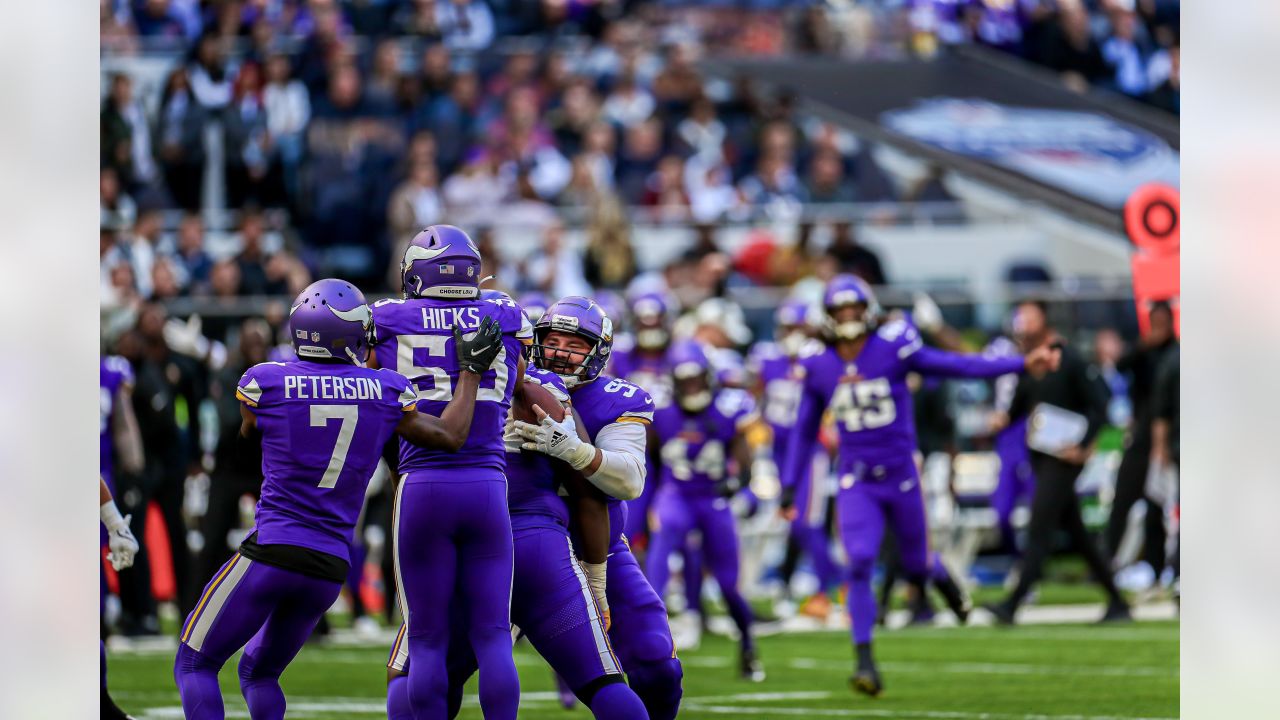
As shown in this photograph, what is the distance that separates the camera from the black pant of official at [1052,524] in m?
13.7

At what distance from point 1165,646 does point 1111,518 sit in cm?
239

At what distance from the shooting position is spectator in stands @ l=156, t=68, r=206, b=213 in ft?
60.5

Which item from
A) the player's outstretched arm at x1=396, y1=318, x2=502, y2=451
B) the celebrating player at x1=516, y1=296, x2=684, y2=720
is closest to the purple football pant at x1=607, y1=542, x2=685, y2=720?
the celebrating player at x1=516, y1=296, x2=684, y2=720

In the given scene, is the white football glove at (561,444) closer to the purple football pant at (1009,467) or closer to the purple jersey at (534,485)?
the purple jersey at (534,485)

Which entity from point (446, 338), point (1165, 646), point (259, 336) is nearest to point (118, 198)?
point (259, 336)

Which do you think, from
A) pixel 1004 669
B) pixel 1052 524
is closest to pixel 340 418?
pixel 1004 669

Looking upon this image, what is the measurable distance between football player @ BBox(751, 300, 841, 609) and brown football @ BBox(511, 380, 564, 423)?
7799mm

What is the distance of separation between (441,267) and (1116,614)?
8.45 metres

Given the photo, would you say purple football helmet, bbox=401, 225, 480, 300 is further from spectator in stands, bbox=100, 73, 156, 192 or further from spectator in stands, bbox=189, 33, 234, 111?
spectator in stands, bbox=189, 33, 234, 111

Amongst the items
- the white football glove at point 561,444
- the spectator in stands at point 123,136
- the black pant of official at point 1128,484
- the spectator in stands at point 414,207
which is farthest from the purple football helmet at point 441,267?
the spectator in stands at point 123,136

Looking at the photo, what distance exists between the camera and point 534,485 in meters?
6.60

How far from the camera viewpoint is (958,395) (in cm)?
1709

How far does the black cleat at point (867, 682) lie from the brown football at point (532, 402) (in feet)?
12.3

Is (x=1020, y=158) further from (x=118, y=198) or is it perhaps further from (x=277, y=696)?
(x=277, y=696)
